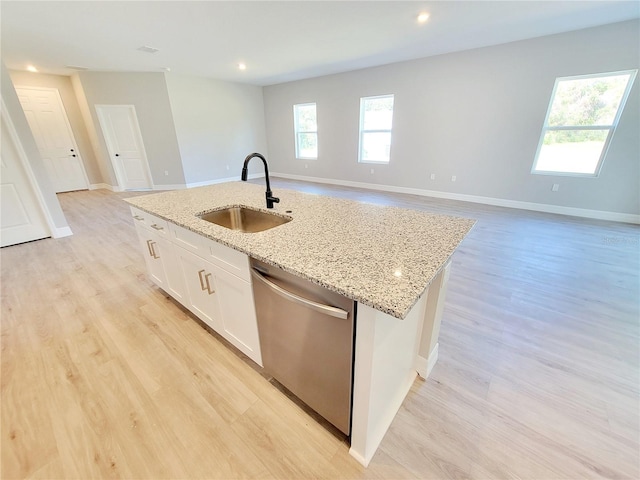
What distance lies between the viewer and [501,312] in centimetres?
201

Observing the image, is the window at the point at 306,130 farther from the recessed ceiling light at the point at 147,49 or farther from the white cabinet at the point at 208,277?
the white cabinet at the point at 208,277

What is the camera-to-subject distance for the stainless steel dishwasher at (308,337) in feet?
3.09

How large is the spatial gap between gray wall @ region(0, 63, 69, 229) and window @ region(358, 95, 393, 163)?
552 centimetres

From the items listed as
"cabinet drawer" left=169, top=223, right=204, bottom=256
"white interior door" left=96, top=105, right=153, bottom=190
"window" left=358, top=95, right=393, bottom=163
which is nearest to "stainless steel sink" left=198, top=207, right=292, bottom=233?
"cabinet drawer" left=169, top=223, right=204, bottom=256

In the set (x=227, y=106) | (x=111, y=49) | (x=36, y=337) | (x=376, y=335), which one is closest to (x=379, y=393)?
(x=376, y=335)

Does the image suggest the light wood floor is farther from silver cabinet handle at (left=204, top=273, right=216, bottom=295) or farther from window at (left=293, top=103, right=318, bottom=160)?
window at (left=293, top=103, right=318, bottom=160)

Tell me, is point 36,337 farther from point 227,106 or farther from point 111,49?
point 227,106

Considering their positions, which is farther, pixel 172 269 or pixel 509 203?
pixel 509 203

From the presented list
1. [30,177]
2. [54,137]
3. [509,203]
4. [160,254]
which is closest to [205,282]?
[160,254]

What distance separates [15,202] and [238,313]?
4.00 m

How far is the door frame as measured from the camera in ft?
9.78

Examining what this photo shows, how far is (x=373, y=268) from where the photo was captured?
931 millimetres

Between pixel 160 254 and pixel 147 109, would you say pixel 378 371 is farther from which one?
pixel 147 109

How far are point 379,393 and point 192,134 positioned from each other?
23.1 ft
